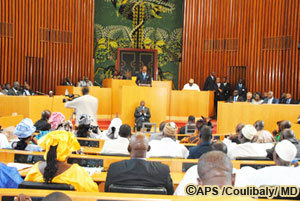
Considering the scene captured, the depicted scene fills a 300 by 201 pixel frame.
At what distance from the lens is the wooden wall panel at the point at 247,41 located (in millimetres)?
12227

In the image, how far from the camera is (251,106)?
8.63 meters

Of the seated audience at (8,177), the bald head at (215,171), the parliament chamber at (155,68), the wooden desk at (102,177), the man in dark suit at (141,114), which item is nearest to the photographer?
the bald head at (215,171)

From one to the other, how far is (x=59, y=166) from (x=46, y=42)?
11.7 metres

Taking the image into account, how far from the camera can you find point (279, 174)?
2.64m

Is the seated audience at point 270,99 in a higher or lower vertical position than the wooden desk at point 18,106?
higher

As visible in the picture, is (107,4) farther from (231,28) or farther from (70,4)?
(231,28)

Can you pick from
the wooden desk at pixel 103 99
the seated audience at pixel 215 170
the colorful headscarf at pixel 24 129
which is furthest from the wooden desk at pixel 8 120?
the seated audience at pixel 215 170

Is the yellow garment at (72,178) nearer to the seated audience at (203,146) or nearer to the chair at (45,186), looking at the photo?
the chair at (45,186)

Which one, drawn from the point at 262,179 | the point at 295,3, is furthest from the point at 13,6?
the point at 262,179

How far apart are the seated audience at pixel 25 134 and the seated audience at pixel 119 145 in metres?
0.74

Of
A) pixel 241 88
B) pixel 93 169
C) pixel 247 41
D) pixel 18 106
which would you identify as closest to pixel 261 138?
pixel 93 169

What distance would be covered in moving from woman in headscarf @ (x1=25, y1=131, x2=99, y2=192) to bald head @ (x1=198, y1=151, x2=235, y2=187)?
120 cm

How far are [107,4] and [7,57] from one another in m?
4.51

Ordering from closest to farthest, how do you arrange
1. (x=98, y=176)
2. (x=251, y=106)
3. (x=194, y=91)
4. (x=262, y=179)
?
(x=262, y=179)
(x=98, y=176)
(x=251, y=106)
(x=194, y=91)
